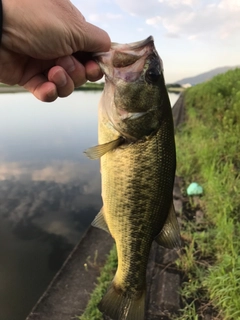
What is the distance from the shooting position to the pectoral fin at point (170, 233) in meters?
2.03

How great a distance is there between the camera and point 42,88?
217cm

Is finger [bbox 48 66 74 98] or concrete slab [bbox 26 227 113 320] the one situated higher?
finger [bbox 48 66 74 98]

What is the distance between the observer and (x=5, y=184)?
8.65 meters

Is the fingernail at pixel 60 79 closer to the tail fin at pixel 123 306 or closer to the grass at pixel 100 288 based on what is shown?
the tail fin at pixel 123 306

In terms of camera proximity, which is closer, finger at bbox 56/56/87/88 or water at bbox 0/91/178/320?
finger at bbox 56/56/87/88

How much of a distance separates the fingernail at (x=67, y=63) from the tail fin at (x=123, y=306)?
1.44 meters

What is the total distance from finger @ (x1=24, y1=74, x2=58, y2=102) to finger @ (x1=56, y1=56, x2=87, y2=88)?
0.43 feet

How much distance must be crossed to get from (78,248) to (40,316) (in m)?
1.36

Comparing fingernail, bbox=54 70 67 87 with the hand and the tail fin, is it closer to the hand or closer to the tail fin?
the hand

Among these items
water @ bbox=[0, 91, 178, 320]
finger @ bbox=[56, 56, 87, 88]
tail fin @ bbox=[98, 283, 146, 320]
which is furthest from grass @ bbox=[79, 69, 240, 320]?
finger @ bbox=[56, 56, 87, 88]

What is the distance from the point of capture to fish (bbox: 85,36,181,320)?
1.94 m

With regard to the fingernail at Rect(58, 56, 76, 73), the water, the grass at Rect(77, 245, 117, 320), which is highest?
the fingernail at Rect(58, 56, 76, 73)

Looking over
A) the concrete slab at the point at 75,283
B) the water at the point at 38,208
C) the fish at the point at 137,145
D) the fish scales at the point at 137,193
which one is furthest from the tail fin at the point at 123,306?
the water at the point at 38,208

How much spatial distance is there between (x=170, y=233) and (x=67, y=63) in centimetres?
120
